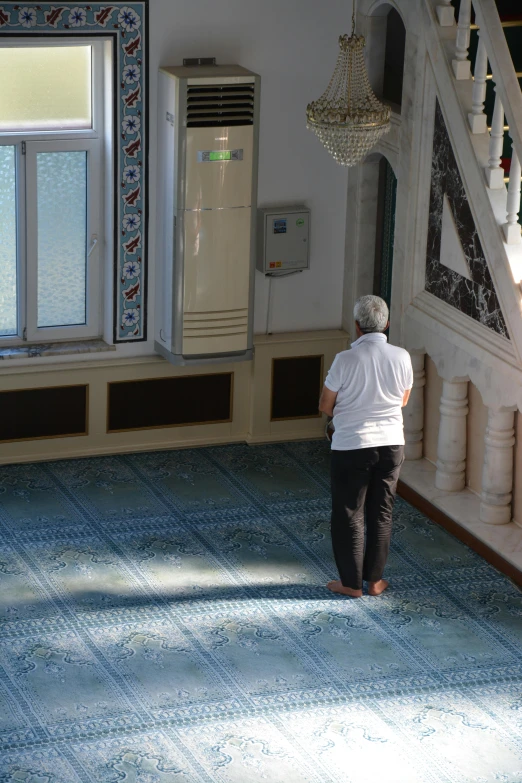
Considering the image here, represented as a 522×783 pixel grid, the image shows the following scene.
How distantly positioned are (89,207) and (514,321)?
2913mm

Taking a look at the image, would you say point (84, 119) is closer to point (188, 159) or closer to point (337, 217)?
point (188, 159)

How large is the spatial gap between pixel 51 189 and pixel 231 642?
3314 millimetres

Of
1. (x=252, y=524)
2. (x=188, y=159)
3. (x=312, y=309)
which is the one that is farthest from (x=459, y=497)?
(x=188, y=159)

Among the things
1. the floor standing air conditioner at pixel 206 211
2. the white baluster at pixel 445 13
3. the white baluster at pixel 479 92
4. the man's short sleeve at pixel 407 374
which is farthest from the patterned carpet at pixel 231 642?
the white baluster at pixel 445 13

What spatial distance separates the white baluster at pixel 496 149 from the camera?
7016mm

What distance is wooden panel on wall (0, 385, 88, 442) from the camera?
843 cm

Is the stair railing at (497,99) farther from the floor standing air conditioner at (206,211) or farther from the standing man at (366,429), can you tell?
the floor standing air conditioner at (206,211)

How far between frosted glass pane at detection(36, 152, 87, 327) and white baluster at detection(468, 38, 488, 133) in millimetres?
2502

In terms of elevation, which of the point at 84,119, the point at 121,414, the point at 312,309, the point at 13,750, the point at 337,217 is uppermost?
the point at 84,119

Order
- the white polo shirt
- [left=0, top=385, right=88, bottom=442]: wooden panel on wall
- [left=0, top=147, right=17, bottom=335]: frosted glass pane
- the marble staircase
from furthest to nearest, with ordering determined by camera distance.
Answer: [left=0, top=385, right=88, bottom=442]: wooden panel on wall
[left=0, top=147, right=17, bottom=335]: frosted glass pane
the marble staircase
the white polo shirt

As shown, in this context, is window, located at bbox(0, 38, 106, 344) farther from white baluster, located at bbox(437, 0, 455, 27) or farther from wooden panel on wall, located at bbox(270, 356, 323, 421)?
white baluster, located at bbox(437, 0, 455, 27)

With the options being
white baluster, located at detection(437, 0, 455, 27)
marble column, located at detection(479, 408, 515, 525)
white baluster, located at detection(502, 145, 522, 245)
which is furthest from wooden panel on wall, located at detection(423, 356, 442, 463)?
white baluster, located at detection(437, 0, 455, 27)

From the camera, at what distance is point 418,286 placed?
807cm

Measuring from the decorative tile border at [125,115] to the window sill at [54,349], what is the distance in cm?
14
